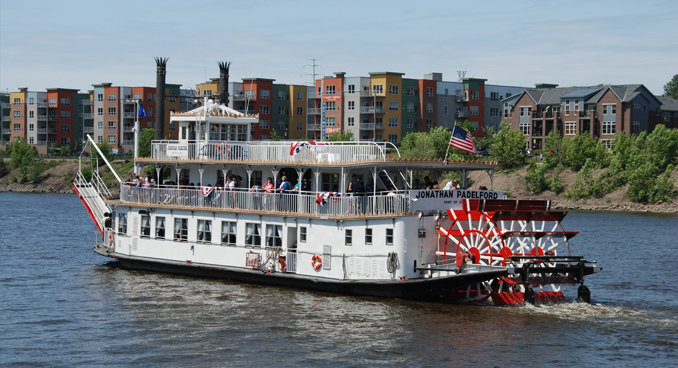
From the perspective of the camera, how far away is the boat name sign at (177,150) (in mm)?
32625

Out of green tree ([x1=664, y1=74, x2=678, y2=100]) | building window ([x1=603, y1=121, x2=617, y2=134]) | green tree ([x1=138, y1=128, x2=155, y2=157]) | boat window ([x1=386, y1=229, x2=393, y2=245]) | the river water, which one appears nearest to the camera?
the river water

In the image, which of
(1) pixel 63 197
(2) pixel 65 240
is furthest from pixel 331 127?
(2) pixel 65 240

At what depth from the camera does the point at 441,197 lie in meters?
27.6

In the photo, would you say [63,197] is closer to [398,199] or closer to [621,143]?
[621,143]

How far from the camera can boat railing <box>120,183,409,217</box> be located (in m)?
26.6

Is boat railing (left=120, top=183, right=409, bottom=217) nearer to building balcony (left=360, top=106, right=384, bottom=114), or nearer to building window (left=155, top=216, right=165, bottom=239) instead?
building window (left=155, top=216, right=165, bottom=239)

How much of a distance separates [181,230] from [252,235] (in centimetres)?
362

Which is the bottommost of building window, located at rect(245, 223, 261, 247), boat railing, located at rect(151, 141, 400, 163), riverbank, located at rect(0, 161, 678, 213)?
building window, located at rect(245, 223, 261, 247)

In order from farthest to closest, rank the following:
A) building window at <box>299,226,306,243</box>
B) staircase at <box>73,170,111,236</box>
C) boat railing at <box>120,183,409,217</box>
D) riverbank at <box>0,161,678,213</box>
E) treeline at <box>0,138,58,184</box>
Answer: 1. treeline at <box>0,138,58,184</box>
2. riverbank at <box>0,161,678,213</box>
3. staircase at <box>73,170,111,236</box>
4. building window at <box>299,226,306,243</box>
5. boat railing at <box>120,183,409,217</box>

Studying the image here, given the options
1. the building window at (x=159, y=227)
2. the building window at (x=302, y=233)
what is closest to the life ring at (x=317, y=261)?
the building window at (x=302, y=233)

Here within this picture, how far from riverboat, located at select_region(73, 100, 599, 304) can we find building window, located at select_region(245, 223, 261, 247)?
0.13 ft

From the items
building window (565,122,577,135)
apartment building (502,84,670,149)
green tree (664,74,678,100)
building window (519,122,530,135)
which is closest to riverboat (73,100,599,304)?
apartment building (502,84,670,149)

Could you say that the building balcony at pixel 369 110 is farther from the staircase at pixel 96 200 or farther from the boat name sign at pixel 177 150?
the boat name sign at pixel 177 150

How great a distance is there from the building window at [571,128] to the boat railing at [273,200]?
257 ft
